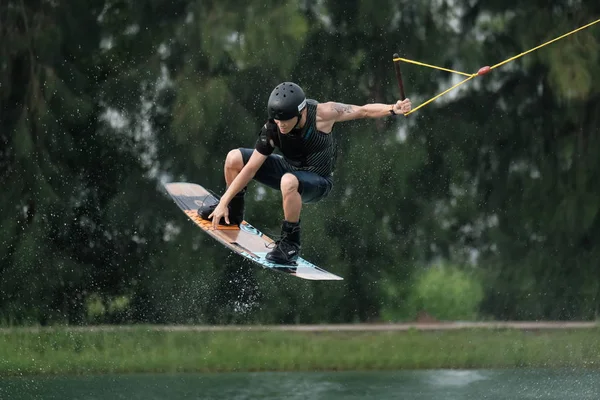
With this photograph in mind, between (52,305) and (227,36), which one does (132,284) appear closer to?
(52,305)

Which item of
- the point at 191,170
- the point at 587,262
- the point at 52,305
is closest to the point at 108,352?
the point at 52,305

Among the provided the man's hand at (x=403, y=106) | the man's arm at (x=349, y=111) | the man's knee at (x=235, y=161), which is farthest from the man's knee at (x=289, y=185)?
the man's hand at (x=403, y=106)

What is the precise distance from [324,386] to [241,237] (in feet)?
15.5

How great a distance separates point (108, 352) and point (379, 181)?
11.9 ft

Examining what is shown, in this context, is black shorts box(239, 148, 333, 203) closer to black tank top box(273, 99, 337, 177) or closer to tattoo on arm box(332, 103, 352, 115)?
black tank top box(273, 99, 337, 177)

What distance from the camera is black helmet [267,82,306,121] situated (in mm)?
7938

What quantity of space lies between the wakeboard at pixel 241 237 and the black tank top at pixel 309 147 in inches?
25.6

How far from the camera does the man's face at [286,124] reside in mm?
8055

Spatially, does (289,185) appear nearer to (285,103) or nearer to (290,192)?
(290,192)

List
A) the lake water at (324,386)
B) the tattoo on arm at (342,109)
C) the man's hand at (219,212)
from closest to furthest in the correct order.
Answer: the tattoo on arm at (342,109) → the man's hand at (219,212) → the lake water at (324,386)

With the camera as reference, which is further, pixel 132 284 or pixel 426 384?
pixel 132 284

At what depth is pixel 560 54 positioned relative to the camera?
570 inches

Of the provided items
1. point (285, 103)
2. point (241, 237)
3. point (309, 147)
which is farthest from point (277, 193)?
point (285, 103)

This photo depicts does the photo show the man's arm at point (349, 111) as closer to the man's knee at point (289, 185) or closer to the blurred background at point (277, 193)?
the man's knee at point (289, 185)
